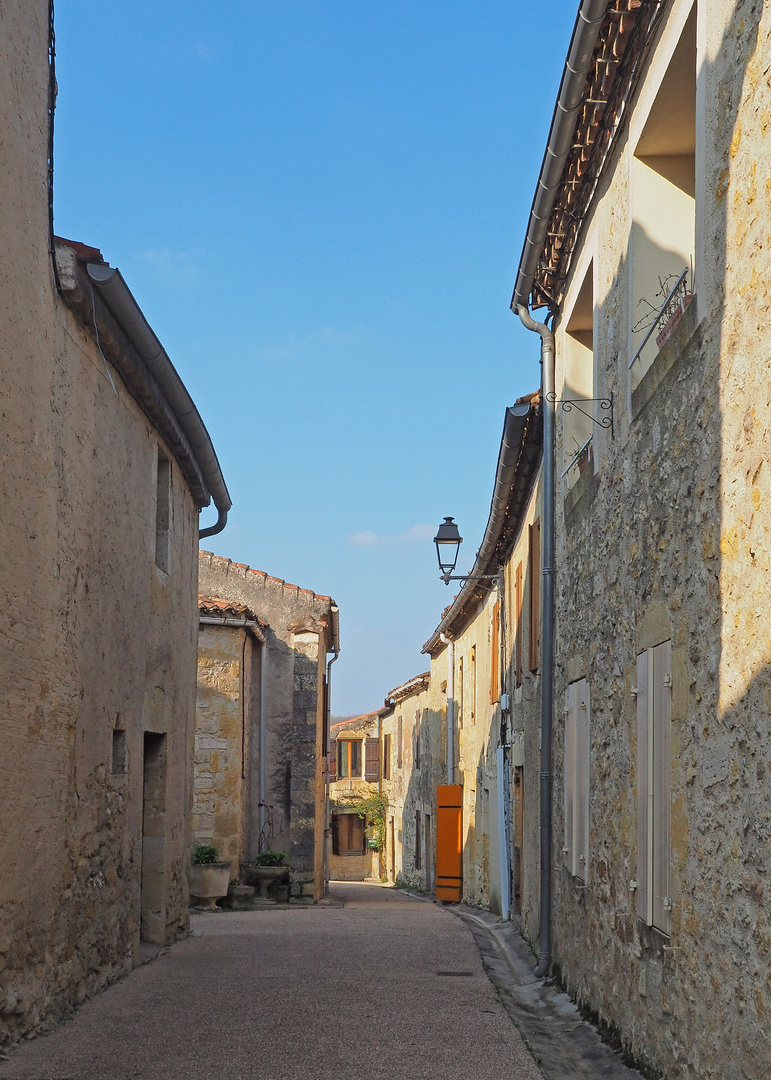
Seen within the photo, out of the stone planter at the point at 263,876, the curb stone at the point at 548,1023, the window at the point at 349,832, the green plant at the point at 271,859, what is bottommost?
the window at the point at 349,832

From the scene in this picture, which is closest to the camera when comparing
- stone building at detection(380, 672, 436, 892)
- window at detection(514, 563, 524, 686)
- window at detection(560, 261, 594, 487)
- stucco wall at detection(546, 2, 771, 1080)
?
stucco wall at detection(546, 2, 771, 1080)

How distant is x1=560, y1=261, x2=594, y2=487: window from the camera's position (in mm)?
8508

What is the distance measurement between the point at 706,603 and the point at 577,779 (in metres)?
3.33

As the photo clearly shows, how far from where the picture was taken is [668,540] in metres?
5.08

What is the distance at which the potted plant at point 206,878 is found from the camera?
13898 millimetres

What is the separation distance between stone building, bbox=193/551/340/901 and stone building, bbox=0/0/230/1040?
5706 millimetres

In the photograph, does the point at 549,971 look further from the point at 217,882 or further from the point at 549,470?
the point at 217,882

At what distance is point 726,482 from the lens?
4.12 metres

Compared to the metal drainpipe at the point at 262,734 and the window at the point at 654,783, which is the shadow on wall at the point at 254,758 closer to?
the metal drainpipe at the point at 262,734

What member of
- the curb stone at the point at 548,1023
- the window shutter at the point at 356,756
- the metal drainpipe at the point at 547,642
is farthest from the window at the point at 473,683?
the window shutter at the point at 356,756

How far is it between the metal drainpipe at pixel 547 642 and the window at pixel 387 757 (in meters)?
25.7

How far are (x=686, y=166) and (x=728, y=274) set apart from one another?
214 centimetres

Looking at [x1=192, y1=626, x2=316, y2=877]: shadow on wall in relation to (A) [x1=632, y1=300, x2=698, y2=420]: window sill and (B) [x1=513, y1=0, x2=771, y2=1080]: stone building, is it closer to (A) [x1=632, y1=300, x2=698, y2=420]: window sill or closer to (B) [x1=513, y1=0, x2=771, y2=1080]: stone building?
(B) [x1=513, y1=0, x2=771, y2=1080]: stone building

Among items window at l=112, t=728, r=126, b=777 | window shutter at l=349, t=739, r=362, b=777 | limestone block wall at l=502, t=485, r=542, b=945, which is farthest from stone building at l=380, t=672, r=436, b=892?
window at l=112, t=728, r=126, b=777
